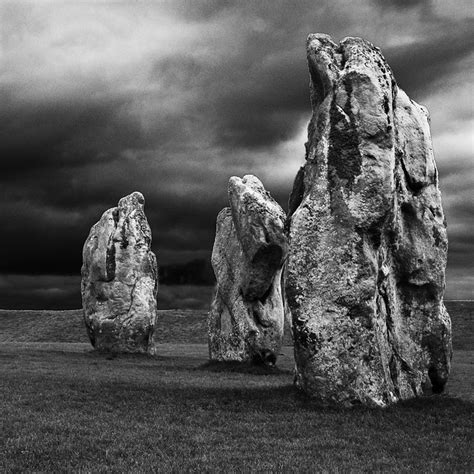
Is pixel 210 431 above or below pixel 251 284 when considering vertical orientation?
below

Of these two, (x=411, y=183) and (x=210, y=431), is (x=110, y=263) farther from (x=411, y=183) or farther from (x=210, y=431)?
(x=210, y=431)

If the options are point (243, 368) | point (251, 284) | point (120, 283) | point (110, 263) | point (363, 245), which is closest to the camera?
point (363, 245)

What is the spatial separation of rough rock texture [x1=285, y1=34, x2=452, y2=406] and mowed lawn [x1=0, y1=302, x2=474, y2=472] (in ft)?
3.81

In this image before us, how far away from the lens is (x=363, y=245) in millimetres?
15477

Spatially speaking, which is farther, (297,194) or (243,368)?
(243,368)

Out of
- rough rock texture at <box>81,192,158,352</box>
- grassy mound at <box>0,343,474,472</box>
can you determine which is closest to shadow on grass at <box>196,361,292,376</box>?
grassy mound at <box>0,343,474,472</box>

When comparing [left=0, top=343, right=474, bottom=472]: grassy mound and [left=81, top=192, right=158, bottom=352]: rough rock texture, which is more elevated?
[left=81, top=192, right=158, bottom=352]: rough rock texture

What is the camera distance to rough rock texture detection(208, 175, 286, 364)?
85.1ft

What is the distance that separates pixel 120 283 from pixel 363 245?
19537 millimetres

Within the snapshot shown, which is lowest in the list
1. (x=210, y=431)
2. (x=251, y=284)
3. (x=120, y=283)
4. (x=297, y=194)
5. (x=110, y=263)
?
(x=210, y=431)

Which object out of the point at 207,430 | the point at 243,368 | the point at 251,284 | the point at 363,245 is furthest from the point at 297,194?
the point at 243,368

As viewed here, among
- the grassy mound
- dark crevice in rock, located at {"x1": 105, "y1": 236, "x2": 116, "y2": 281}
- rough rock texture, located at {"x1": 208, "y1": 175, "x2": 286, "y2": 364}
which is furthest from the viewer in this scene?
dark crevice in rock, located at {"x1": 105, "y1": 236, "x2": 116, "y2": 281}

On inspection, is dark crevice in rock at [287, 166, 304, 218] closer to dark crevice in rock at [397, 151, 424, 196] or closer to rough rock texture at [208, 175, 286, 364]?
dark crevice in rock at [397, 151, 424, 196]

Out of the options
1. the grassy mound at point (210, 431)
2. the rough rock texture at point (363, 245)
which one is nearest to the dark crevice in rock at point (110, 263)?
the grassy mound at point (210, 431)
